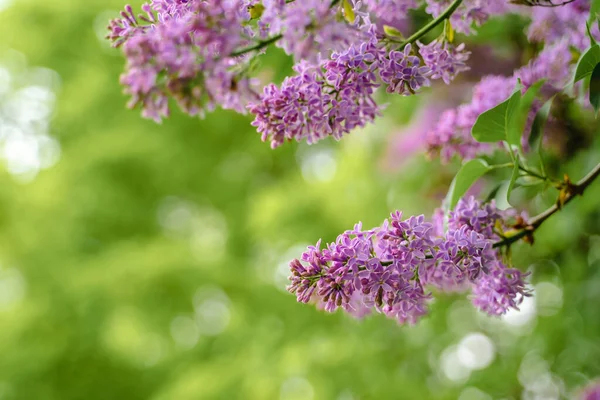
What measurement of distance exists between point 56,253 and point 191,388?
1.58m

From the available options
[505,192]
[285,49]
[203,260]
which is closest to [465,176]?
[505,192]

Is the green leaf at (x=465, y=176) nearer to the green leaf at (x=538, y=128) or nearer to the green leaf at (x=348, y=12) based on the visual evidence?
the green leaf at (x=538, y=128)

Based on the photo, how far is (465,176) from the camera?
2.90ft

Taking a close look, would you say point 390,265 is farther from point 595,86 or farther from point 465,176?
point 595,86

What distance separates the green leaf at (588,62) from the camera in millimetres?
790

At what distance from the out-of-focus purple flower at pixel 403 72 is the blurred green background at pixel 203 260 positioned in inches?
29.9

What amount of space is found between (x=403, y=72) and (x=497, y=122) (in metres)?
Result: 0.20

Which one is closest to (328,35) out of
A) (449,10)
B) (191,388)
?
(449,10)

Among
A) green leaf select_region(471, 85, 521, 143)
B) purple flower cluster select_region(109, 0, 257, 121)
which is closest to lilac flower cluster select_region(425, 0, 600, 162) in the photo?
green leaf select_region(471, 85, 521, 143)

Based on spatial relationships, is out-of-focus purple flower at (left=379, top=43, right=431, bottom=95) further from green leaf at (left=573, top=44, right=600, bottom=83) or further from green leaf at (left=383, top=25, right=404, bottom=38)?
green leaf at (left=573, top=44, right=600, bottom=83)

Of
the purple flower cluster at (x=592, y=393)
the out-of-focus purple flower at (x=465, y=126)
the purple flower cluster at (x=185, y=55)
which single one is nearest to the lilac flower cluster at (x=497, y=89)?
the out-of-focus purple flower at (x=465, y=126)

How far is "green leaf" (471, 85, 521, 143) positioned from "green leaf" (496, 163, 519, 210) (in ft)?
0.22

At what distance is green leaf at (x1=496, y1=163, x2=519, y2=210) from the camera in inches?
31.7

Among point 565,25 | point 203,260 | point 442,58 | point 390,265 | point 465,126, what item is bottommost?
point 390,265
